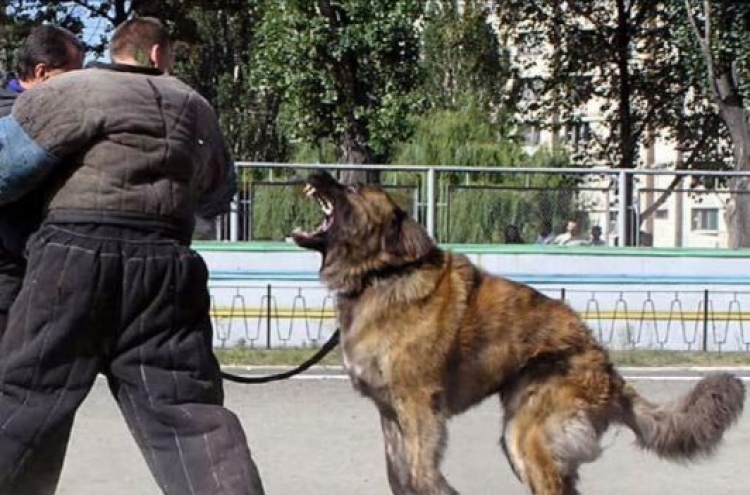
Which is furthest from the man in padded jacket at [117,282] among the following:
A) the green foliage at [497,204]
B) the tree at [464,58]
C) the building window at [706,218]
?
the tree at [464,58]

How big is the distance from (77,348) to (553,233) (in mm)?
13499

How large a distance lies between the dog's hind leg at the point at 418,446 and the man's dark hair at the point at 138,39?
1734 millimetres

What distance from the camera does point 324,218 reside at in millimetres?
5324

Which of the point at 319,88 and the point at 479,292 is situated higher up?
the point at 319,88

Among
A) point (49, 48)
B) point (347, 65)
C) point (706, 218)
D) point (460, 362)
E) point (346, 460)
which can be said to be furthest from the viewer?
point (347, 65)

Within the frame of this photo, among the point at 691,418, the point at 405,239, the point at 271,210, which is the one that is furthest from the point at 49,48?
the point at 271,210

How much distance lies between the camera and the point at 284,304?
629 inches

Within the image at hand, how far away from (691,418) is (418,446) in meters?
1.21

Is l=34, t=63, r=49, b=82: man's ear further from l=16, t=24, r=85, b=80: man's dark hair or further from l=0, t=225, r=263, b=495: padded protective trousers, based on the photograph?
l=0, t=225, r=263, b=495: padded protective trousers

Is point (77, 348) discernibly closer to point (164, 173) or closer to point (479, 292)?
point (164, 173)

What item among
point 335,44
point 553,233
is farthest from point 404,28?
point 553,233

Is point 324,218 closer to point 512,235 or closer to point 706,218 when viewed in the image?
point 512,235

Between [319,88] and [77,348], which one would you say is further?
[319,88]

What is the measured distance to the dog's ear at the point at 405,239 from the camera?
528cm
